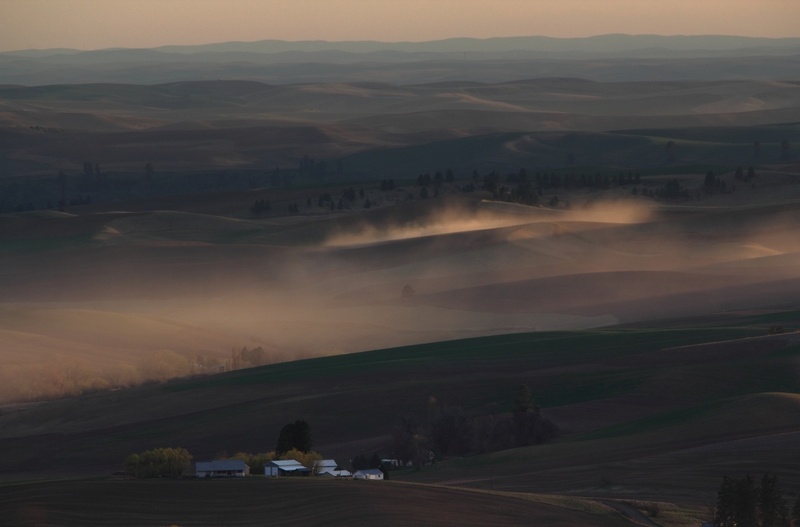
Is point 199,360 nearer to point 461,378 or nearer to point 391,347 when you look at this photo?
point 391,347

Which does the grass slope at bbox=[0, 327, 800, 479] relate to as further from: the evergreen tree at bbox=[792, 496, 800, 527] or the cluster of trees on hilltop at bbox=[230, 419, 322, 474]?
the evergreen tree at bbox=[792, 496, 800, 527]


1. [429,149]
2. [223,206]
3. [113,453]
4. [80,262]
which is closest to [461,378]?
[113,453]

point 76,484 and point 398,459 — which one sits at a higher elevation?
point 76,484

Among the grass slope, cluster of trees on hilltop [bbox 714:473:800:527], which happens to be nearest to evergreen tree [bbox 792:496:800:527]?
cluster of trees on hilltop [bbox 714:473:800:527]

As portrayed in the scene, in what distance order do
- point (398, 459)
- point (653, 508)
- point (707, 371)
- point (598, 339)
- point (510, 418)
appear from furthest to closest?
point (598, 339), point (707, 371), point (510, 418), point (398, 459), point (653, 508)

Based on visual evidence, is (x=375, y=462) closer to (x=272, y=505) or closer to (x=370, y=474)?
→ (x=370, y=474)

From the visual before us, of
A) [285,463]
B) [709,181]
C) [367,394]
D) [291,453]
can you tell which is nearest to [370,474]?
[291,453]

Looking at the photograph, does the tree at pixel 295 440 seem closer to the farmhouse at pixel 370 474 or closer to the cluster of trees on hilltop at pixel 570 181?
the farmhouse at pixel 370 474
